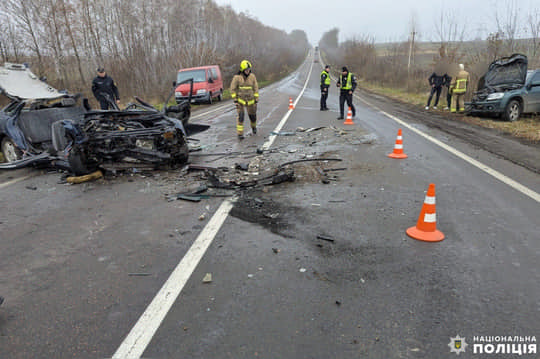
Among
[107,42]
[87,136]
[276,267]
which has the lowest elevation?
[276,267]

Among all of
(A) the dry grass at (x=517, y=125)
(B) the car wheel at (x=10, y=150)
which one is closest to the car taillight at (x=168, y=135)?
(B) the car wheel at (x=10, y=150)

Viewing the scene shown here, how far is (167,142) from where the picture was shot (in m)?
6.23

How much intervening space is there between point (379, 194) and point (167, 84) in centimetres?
2398

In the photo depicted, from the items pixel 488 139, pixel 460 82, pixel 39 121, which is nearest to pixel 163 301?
pixel 39 121

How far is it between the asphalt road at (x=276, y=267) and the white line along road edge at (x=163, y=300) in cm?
2

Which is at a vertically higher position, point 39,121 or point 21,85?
point 21,85

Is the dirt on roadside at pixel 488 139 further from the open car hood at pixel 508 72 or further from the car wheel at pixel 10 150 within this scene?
the car wheel at pixel 10 150

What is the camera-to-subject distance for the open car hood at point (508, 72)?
11609mm

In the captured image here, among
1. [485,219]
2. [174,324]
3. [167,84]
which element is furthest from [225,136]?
[167,84]

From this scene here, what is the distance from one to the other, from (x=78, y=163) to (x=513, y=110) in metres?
13.1

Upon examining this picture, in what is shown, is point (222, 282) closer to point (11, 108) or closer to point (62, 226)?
point (62, 226)

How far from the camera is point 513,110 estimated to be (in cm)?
1133

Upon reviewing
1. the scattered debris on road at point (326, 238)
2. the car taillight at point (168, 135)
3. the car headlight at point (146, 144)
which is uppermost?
the car taillight at point (168, 135)

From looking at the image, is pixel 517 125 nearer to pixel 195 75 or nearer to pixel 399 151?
pixel 399 151
